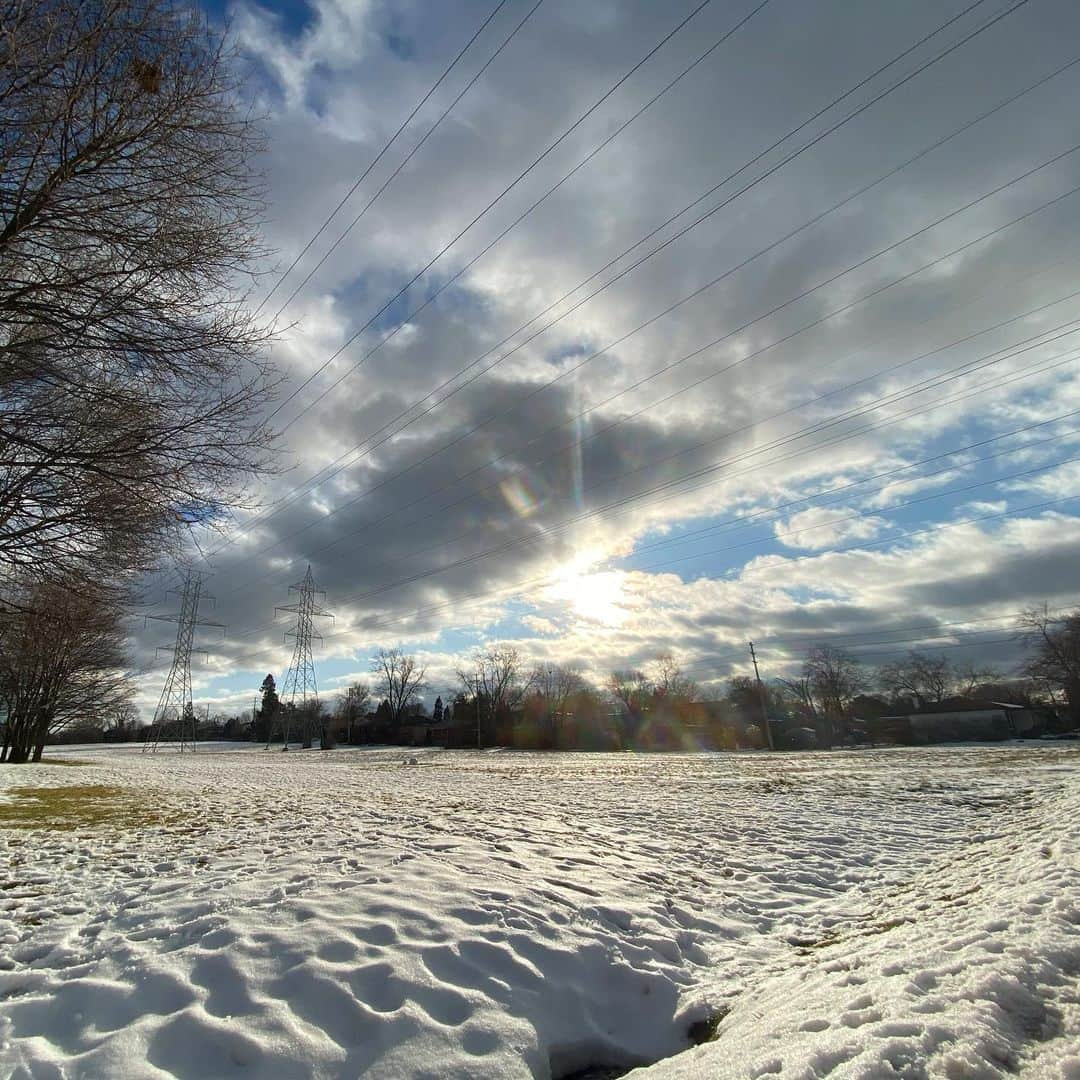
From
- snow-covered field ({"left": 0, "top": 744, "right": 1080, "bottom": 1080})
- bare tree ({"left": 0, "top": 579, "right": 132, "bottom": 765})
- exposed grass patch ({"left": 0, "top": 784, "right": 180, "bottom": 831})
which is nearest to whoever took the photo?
snow-covered field ({"left": 0, "top": 744, "right": 1080, "bottom": 1080})

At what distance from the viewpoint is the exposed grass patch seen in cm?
880

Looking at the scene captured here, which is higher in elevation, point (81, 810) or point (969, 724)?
point (81, 810)

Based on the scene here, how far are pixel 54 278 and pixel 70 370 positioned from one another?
3.11ft

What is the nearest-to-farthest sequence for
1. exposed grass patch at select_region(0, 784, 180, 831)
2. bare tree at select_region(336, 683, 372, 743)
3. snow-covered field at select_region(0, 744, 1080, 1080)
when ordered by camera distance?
snow-covered field at select_region(0, 744, 1080, 1080)
exposed grass patch at select_region(0, 784, 180, 831)
bare tree at select_region(336, 683, 372, 743)

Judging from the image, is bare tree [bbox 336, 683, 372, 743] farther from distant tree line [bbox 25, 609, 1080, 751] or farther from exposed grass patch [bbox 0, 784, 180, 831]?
exposed grass patch [bbox 0, 784, 180, 831]

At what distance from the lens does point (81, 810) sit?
10.5m

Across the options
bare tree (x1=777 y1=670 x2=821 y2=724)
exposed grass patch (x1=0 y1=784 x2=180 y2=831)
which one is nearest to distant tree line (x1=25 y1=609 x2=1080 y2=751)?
bare tree (x1=777 y1=670 x2=821 y2=724)

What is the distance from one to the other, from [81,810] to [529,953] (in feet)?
35.7

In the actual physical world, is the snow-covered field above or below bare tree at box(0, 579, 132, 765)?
below

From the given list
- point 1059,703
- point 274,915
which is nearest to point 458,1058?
point 274,915

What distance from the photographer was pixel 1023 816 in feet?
30.7

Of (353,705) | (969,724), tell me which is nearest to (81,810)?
(969,724)

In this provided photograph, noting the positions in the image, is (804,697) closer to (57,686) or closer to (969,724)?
(969,724)

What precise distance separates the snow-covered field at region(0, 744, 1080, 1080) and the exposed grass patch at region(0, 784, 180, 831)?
3.75ft
